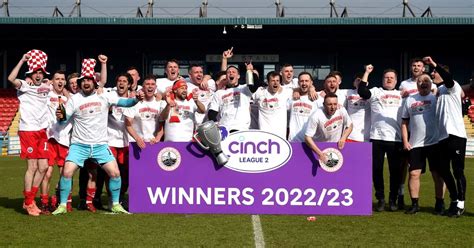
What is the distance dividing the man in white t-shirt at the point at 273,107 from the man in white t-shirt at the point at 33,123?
296 centimetres

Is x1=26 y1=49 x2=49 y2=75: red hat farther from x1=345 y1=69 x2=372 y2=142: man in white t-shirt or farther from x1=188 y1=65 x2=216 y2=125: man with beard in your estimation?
x1=345 y1=69 x2=372 y2=142: man in white t-shirt

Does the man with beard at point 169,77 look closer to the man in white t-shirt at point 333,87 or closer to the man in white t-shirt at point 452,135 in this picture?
the man in white t-shirt at point 333,87

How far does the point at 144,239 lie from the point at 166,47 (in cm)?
3074

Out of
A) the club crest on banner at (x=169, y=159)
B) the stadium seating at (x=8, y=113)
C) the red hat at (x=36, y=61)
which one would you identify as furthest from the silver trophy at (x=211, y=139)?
the stadium seating at (x=8, y=113)

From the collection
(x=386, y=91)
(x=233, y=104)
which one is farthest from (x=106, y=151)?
(x=386, y=91)

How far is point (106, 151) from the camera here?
866 centimetres

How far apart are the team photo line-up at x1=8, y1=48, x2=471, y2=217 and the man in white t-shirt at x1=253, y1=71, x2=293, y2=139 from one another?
1 cm

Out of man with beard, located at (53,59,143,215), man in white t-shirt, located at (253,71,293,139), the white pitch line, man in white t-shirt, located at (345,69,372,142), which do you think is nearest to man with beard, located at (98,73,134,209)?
man with beard, located at (53,59,143,215)

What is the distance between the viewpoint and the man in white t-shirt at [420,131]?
887cm

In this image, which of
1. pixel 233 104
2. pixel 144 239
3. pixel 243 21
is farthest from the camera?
pixel 243 21

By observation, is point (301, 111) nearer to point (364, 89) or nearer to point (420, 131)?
Answer: point (364, 89)

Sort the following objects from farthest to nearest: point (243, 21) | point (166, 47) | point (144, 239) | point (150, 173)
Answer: point (166, 47) < point (243, 21) < point (150, 173) < point (144, 239)

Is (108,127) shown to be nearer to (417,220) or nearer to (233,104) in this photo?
(233,104)

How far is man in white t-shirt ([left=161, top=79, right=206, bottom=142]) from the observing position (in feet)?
29.4
